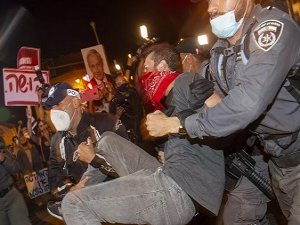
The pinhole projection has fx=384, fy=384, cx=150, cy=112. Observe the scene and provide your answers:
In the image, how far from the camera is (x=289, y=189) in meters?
3.06

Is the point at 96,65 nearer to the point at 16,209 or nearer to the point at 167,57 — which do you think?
the point at 16,209

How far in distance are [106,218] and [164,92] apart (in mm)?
1050

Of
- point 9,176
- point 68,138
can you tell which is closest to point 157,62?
point 68,138

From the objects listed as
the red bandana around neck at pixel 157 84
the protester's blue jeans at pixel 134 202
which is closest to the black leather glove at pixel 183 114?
the red bandana around neck at pixel 157 84

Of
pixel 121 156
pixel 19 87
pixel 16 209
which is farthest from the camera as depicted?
pixel 19 87

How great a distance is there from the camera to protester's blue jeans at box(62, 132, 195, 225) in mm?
2789

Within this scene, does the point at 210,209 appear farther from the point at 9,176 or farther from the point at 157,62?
the point at 9,176

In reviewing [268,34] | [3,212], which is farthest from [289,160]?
[3,212]

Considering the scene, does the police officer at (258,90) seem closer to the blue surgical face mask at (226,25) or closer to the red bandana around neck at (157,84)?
the blue surgical face mask at (226,25)

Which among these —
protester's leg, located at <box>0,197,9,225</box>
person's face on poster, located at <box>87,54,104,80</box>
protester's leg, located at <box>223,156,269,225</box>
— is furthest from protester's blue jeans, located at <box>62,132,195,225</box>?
person's face on poster, located at <box>87,54,104,80</box>

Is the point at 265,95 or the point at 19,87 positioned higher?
the point at 19,87

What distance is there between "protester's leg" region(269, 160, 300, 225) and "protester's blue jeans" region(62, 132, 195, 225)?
0.81 metres

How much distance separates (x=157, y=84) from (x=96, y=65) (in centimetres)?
606

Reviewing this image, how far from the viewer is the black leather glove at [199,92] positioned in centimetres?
280
